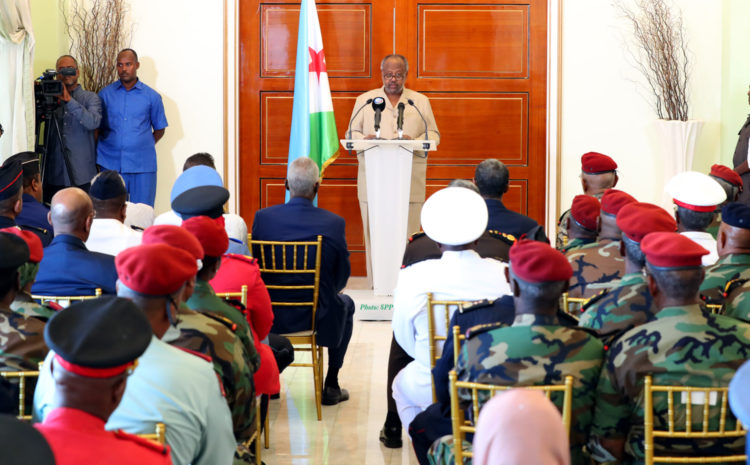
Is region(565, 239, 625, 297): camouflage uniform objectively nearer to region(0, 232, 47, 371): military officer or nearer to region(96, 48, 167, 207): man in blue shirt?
region(0, 232, 47, 371): military officer

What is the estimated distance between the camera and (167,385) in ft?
6.81

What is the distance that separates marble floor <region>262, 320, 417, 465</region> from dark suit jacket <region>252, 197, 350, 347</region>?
0.39m

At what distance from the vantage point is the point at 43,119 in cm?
730

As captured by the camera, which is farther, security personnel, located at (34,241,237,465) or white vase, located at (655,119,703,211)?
white vase, located at (655,119,703,211)

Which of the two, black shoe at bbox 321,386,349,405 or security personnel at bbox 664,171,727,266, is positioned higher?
security personnel at bbox 664,171,727,266

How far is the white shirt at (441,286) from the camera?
3.34 meters

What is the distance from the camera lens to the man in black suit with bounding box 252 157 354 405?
4512mm

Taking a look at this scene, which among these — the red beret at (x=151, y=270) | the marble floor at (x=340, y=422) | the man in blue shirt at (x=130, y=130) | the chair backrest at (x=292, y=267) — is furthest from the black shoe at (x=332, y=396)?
the man in blue shirt at (x=130, y=130)

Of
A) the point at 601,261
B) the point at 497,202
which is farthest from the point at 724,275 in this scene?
the point at 497,202

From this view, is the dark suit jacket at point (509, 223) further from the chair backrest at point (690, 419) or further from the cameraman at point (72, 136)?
the cameraman at point (72, 136)

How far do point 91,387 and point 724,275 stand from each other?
2442 millimetres

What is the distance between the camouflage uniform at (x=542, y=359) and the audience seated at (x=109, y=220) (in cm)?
217

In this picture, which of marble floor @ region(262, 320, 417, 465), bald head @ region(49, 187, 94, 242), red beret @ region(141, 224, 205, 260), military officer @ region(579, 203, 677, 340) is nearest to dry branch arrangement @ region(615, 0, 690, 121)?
marble floor @ region(262, 320, 417, 465)

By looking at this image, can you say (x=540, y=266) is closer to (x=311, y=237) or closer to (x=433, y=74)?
(x=311, y=237)
